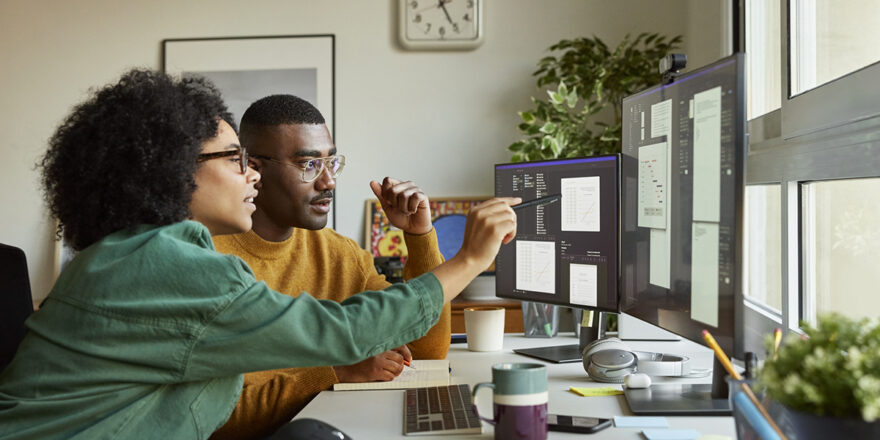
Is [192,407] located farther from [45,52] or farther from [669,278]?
[45,52]

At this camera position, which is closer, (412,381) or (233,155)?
(233,155)

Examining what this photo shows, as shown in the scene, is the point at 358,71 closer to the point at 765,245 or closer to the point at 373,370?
the point at 765,245

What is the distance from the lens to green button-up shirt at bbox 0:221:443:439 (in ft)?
3.09

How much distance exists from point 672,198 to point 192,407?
759 millimetres

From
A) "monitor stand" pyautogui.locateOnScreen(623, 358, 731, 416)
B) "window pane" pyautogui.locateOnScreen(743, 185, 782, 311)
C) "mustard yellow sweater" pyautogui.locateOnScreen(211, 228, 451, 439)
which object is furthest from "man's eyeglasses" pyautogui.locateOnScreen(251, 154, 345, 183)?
"window pane" pyautogui.locateOnScreen(743, 185, 782, 311)

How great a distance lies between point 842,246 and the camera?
1.52m

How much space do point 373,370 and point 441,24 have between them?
246 cm

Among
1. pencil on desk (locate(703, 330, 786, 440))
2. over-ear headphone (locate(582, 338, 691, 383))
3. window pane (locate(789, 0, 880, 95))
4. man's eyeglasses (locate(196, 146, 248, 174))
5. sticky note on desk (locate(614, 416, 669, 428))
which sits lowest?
sticky note on desk (locate(614, 416, 669, 428))

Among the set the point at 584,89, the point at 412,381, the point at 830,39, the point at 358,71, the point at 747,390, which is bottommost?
the point at 412,381

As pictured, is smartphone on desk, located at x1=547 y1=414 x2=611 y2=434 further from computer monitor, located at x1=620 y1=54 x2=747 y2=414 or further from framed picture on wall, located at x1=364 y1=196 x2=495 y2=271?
framed picture on wall, located at x1=364 y1=196 x2=495 y2=271

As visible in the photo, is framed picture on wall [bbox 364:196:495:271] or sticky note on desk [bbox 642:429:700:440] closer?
sticky note on desk [bbox 642:429:700:440]

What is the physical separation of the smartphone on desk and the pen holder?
82cm

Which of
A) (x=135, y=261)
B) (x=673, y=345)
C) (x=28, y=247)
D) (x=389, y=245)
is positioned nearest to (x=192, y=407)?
(x=135, y=261)

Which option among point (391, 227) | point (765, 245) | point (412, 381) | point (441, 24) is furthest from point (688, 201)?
point (441, 24)
